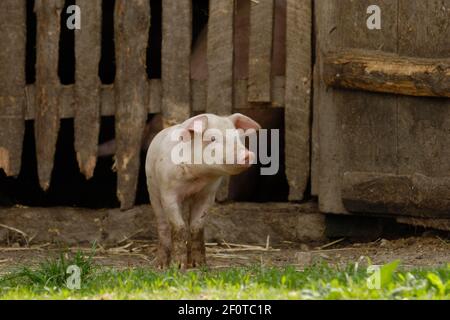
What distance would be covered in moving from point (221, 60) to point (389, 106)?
4.21 ft

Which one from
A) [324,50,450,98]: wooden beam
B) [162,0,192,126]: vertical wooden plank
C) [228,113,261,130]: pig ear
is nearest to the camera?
[228,113,261,130]: pig ear

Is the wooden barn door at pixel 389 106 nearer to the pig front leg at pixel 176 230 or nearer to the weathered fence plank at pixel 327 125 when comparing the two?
the weathered fence plank at pixel 327 125

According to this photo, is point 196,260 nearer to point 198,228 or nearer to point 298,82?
point 198,228

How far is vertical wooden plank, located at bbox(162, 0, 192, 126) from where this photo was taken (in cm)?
768

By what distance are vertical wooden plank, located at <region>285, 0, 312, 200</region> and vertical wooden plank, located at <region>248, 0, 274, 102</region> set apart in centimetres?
13

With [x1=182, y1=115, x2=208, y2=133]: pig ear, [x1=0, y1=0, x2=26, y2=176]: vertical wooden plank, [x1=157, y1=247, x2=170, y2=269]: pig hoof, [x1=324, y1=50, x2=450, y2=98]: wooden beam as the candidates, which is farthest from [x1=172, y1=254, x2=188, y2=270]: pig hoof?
[x1=0, y1=0, x2=26, y2=176]: vertical wooden plank

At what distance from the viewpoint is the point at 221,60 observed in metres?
7.67

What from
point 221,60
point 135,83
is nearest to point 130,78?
point 135,83

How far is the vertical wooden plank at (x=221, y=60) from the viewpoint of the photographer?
25.0 feet

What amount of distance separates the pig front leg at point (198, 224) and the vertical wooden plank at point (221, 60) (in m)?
1.19

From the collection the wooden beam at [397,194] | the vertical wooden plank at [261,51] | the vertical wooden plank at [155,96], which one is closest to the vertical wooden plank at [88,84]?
the vertical wooden plank at [155,96]

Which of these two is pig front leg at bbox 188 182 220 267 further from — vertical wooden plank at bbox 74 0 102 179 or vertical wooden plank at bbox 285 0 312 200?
vertical wooden plank at bbox 74 0 102 179
